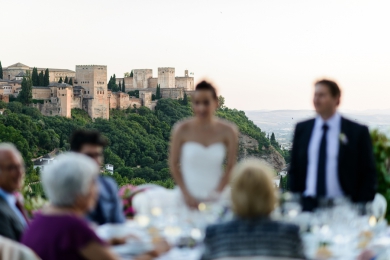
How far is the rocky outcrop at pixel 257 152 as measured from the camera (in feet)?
185

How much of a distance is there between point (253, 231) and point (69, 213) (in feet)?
1.83

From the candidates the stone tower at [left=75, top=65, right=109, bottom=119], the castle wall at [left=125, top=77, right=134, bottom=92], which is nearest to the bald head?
the stone tower at [left=75, top=65, right=109, bottom=119]

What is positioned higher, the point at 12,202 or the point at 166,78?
the point at 166,78

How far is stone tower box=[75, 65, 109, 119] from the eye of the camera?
4962 cm

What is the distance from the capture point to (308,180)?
10.7ft

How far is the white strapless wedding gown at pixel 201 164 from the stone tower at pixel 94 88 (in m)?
46.0

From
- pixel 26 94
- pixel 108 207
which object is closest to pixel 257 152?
pixel 26 94

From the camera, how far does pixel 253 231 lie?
7.27 feet

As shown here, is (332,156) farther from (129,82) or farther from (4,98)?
(129,82)

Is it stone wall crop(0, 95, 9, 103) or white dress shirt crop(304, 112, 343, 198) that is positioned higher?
white dress shirt crop(304, 112, 343, 198)

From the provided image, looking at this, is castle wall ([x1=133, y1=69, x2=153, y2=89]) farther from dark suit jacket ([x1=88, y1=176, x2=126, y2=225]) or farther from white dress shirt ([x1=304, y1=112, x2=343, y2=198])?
dark suit jacket ([x1=88, y1=176, x2=126, y2=225])

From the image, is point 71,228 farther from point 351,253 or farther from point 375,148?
point 375,148

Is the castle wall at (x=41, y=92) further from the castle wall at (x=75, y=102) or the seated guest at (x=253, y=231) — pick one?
the seated guest at (x=253, y=231)

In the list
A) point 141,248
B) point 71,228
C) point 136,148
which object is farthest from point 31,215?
point 136,148
